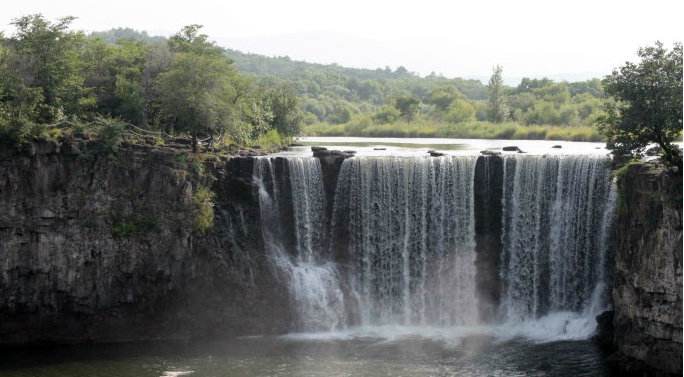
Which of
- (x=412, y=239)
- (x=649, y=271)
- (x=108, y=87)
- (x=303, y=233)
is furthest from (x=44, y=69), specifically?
(x=649, y=271)

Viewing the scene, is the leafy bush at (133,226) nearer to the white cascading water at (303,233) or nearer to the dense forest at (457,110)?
the white cascading water at (303,233)

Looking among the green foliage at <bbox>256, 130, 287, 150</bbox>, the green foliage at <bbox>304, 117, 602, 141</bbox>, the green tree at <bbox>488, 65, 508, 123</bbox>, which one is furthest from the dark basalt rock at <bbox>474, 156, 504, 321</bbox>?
the green tree at <bbox>488, 65, 508, 123</bbox>

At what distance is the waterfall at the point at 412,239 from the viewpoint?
4094 cm

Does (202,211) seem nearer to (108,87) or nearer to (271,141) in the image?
(108,87)

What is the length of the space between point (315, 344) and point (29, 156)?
13.0 m

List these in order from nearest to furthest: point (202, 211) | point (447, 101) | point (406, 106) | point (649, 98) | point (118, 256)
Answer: point (649, 98), point (118, 256), point (202, 211), point (406, 106), point (447, 101)

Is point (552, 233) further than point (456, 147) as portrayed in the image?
No

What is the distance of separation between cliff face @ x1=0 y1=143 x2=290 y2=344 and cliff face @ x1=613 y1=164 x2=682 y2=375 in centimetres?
1324

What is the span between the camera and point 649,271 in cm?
3288

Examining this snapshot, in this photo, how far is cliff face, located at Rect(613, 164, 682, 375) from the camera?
1267 inches

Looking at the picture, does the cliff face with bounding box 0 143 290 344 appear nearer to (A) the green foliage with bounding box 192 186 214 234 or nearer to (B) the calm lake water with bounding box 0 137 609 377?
(A) the green foliage with bounding box 192 186 214 234

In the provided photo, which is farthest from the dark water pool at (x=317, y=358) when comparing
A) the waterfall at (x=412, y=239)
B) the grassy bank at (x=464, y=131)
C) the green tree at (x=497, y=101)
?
the green tree at (x=497, y=101)

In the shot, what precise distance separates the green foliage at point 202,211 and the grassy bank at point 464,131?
25.5 metres

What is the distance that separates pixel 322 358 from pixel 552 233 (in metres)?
10.9
